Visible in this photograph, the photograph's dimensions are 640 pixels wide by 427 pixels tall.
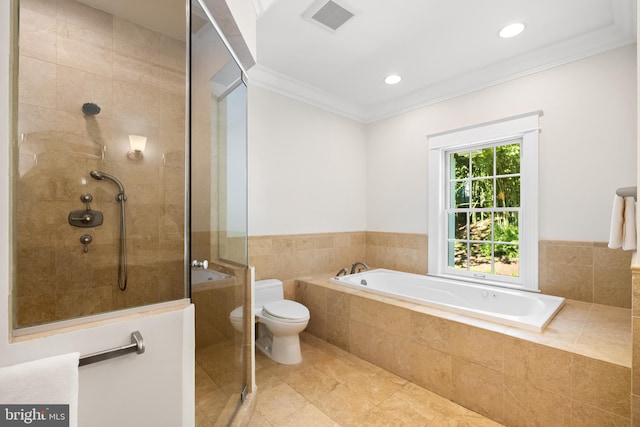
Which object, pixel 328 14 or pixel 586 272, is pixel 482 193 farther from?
pixel 328 14

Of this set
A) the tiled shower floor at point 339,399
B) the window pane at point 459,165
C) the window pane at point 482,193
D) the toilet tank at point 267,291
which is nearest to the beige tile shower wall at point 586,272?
the window pane at point 482,193

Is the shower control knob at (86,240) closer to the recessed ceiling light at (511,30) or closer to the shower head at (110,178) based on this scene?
the shower head at (110,178)

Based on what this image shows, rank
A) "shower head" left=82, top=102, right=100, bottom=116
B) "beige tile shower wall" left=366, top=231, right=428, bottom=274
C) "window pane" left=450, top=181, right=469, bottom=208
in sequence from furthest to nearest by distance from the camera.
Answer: "beige tile shower wall" left=366, top=231, right=428, bottom=274
"window pane" left=450, top=181, right=469, bottom=208
"shower head" left=82, top=102, right=100, bottom=116

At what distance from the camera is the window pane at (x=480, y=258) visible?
3.01 m

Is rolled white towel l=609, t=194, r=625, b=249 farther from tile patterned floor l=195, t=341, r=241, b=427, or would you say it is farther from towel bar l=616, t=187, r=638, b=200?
tile patterned floor l=195, t=341, r=241, b=427

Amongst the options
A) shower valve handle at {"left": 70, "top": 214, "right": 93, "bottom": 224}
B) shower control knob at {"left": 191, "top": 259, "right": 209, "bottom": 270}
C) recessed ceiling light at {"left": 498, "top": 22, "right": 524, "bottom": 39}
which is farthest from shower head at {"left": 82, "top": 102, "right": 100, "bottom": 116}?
recessed ceiling light at {"left": 498, "top": 22, "right": 524, "bottom": 39}

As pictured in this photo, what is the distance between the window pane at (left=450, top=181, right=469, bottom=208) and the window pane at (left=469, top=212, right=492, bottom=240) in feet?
0.53

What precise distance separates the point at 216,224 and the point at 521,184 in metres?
2.69

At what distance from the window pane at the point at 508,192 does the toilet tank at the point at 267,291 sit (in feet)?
7.69

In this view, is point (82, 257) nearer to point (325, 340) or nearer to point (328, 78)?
point (325, 340)

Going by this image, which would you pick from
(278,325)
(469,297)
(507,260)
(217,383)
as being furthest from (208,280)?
(507,260)

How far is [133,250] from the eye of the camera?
5.37 ft

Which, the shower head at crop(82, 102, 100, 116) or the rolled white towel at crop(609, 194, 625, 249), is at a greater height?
the shower head at crop(82, 102, 100, 116)

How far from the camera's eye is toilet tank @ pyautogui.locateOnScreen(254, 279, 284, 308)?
8.76 ft
